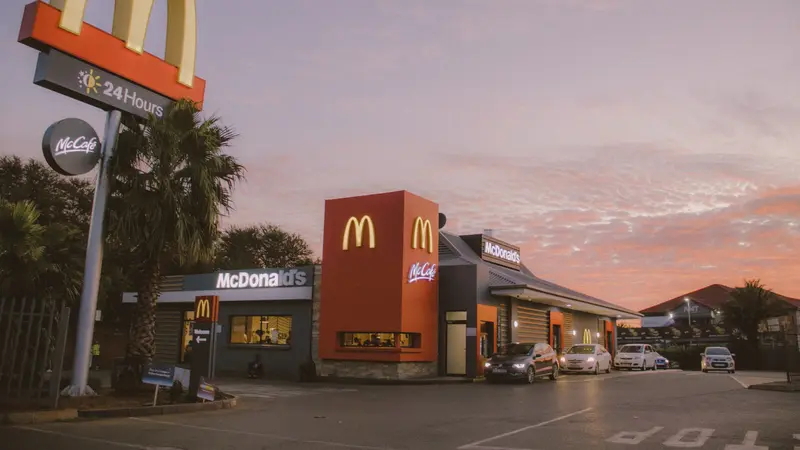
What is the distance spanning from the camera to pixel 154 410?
13.4 meters

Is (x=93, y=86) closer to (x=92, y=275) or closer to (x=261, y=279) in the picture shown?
(x=92, y=275)

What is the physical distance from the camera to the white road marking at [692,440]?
9.29 metres

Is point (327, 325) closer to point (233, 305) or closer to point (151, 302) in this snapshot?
point (233, 305)

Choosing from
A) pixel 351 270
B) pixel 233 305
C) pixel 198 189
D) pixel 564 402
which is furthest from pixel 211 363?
pixel 233 305

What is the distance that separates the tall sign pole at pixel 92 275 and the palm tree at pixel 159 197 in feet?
0.77

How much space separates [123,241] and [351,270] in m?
11.5

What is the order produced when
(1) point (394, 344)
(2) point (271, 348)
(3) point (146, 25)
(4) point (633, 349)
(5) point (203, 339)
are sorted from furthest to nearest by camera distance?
1. (4) point (633, 349)
2. (2) point (271, 348)
3. (1) point (394, 344)
4. (3) point (146, 25)
5. (5) point (203, 339)

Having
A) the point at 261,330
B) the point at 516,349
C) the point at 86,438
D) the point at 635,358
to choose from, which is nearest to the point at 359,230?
the point at 261,330

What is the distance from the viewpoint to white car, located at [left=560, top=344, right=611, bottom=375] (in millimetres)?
31109

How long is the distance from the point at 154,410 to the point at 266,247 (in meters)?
55.2

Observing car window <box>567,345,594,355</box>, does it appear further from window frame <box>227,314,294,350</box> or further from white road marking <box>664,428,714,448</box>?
white road marking <box>664,428,714,448</box>

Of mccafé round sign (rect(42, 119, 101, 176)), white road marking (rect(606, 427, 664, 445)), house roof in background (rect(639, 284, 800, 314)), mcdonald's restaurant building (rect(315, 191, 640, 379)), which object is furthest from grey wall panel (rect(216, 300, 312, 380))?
house roof in background (rect(639, 284, 800, 314))

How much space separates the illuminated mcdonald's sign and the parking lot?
2414 mm

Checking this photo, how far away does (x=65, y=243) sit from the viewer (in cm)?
1791
